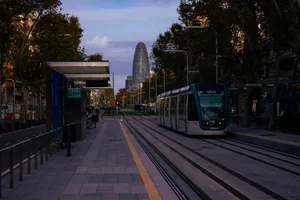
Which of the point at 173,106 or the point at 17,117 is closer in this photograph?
the point at 173,106

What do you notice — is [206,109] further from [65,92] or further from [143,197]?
[143,197]

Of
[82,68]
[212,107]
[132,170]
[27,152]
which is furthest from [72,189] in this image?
[212,107]

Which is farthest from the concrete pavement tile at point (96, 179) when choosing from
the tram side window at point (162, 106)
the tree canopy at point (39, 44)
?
the tram side window at point (162, 106)

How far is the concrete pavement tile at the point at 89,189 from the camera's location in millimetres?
8812

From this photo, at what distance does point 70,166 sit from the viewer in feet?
41.9

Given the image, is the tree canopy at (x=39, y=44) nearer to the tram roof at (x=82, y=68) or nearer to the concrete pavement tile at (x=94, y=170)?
the tram roof at (x=82, y=68)

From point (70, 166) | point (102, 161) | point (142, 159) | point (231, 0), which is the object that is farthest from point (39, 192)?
point (231, 0)

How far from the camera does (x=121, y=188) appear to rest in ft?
30.3

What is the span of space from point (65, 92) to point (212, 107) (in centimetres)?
910

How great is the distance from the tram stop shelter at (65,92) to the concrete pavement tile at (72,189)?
20.5ft

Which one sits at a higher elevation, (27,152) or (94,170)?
(27,152)

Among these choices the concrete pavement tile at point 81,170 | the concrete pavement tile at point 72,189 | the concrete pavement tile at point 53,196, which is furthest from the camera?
the concrete pavement tile at point 81,170

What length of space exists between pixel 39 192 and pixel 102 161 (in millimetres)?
5254

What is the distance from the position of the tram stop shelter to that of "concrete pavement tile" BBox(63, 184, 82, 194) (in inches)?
246
